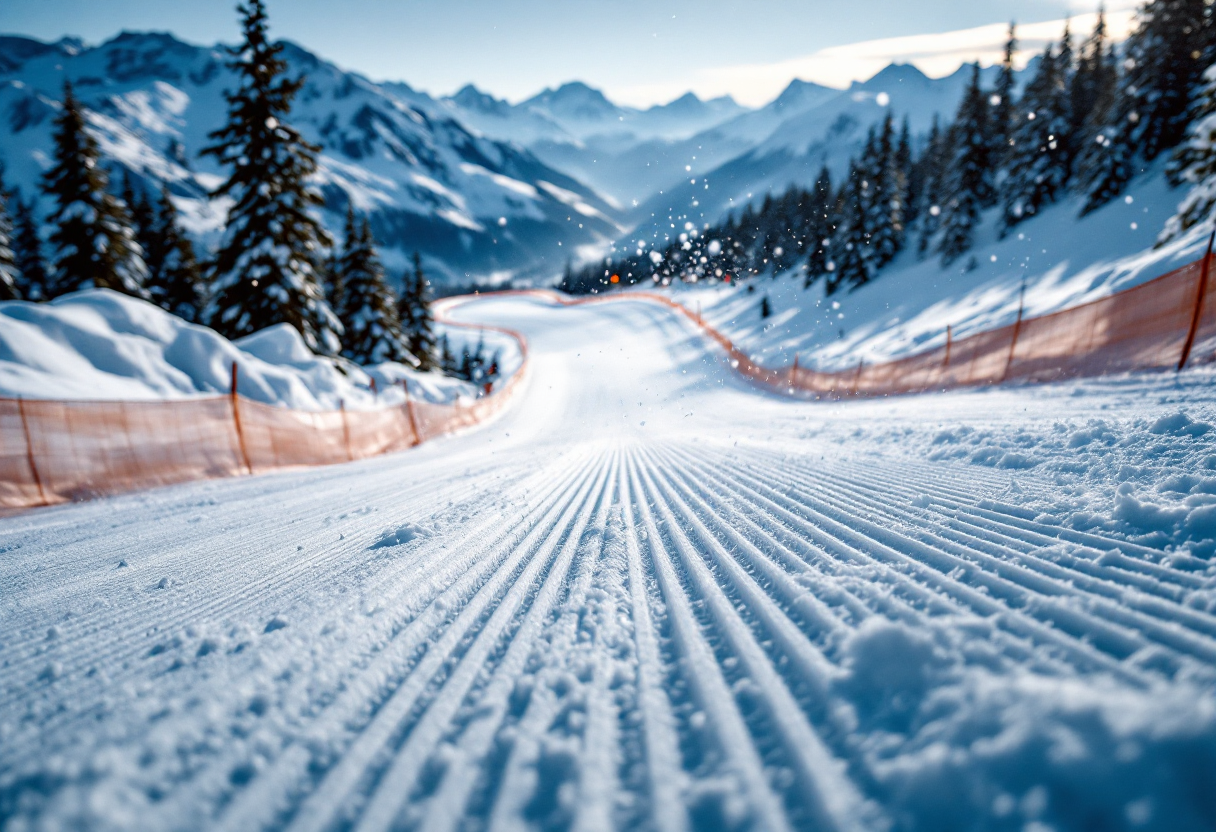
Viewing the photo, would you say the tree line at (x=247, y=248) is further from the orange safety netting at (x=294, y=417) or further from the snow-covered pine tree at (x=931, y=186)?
the snow-covered pine tree at (x=931, y=186)

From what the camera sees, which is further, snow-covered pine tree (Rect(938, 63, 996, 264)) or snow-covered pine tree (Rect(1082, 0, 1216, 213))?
snow-covered pine tree (Rect(938, 63, 996, 264))

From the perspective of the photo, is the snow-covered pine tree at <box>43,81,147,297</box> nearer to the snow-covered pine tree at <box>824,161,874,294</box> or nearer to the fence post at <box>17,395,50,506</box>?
the fence post at <box>17,395,50,506</box>

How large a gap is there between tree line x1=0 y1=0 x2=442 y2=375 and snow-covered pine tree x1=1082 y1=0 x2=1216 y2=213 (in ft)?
135

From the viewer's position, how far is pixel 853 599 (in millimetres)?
2311

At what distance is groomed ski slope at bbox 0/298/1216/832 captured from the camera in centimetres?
130

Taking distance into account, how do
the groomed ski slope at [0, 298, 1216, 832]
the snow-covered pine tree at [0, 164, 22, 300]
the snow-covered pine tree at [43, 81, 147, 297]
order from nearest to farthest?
the groomed ski slope at [0, 298, 1216, 832] → the snow-covered pine tree at [43, 81, 147, 297] → the snow-covered pine tree at [0, 164, 22, 300]

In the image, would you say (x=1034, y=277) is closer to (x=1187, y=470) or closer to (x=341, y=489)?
(x=1187, y=470)

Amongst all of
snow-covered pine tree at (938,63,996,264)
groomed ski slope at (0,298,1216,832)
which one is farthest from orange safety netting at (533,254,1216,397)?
snow-covered pine tree at (938,63,996,264)

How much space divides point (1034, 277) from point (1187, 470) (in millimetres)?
30750

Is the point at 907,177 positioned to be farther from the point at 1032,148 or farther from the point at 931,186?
Answer: the point at 1032,148

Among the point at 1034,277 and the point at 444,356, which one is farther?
the point at 444,356

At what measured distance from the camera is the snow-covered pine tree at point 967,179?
35.7 m

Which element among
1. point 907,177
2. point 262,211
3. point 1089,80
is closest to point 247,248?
point 262,211

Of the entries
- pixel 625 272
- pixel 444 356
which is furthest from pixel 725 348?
pixel 625 272
